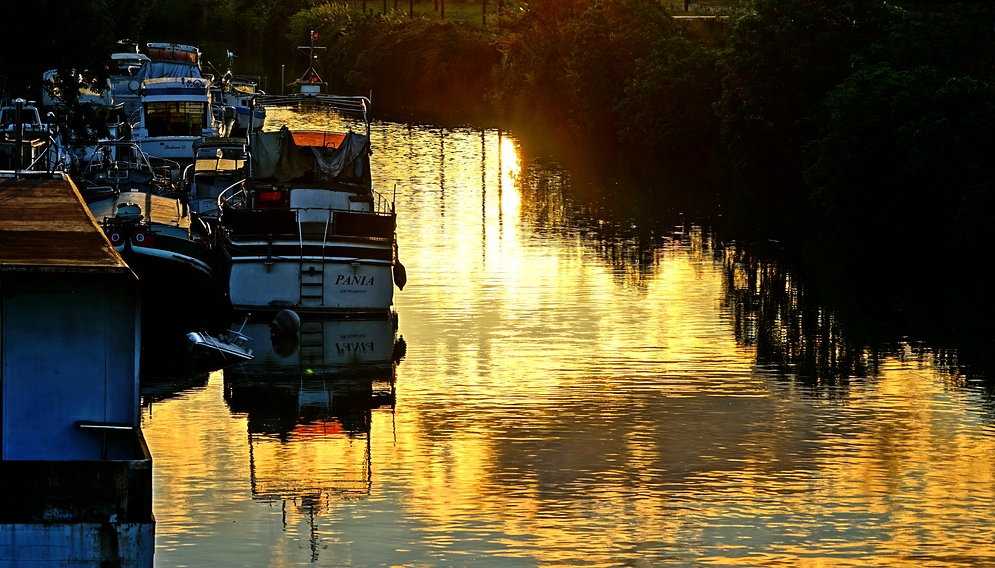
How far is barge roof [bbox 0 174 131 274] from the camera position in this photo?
19.2 meters

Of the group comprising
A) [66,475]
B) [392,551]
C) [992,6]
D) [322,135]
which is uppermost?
[992,6]

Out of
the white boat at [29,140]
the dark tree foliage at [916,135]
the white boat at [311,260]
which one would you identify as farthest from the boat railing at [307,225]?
the dark tree foliage at [916,135]

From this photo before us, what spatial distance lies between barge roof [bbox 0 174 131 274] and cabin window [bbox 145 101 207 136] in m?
30.7

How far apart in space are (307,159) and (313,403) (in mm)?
12712

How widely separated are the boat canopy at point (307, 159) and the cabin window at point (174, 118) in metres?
15.7

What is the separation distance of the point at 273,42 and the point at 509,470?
110352mm

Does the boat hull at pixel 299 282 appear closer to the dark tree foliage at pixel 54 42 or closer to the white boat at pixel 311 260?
the white boat at pixel 311 260

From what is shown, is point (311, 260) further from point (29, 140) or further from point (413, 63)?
point (413, 63)

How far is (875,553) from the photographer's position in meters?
22.9

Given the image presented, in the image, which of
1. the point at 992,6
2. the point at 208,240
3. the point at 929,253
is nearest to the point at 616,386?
the point at 208,240

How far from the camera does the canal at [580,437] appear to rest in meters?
23.5

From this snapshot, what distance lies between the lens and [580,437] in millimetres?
29312

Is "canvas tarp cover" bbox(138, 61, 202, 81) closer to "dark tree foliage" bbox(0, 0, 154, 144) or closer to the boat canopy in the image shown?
"dark tree foliage" bbox(0, 0, 154, 144)

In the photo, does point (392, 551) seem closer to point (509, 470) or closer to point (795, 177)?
point (509, 470)
